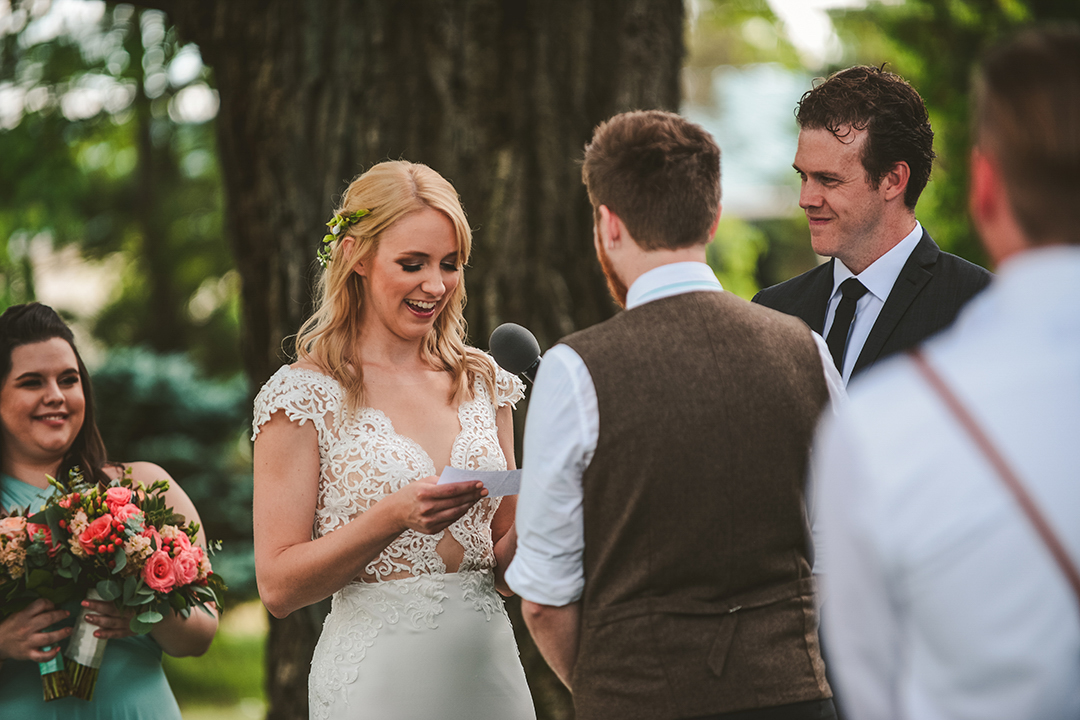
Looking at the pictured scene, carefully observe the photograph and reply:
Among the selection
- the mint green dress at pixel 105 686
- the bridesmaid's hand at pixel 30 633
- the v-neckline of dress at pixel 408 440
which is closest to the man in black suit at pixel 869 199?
the v-neckline of dress at pixel 408 440

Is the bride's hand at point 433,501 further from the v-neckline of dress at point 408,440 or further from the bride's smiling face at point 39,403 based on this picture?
the bride's smiling face at point 39,403

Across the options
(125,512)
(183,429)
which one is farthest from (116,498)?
(183,429)

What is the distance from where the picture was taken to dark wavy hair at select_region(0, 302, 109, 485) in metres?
3.39

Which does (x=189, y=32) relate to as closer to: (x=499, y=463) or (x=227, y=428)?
(x=499, y=463)

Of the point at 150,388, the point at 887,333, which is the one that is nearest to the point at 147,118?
the point at 150,388

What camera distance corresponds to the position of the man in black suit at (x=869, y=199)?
3.14m

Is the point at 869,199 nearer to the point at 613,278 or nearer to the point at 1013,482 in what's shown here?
the point at 613,278

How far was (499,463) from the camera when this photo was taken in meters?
3.00

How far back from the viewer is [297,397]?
→ 2.77 metres

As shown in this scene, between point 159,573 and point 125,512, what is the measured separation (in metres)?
0.22

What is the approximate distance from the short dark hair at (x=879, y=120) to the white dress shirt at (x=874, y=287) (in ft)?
0.54

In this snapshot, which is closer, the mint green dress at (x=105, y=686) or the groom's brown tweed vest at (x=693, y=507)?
the groom's brown tweed vest at (x=693, y=507)

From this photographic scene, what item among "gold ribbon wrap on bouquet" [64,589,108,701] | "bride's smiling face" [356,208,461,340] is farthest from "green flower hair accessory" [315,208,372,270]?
"gold ribbon wrap on bouquet" [64,589,108,701]

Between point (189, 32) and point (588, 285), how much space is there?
7.19ft
